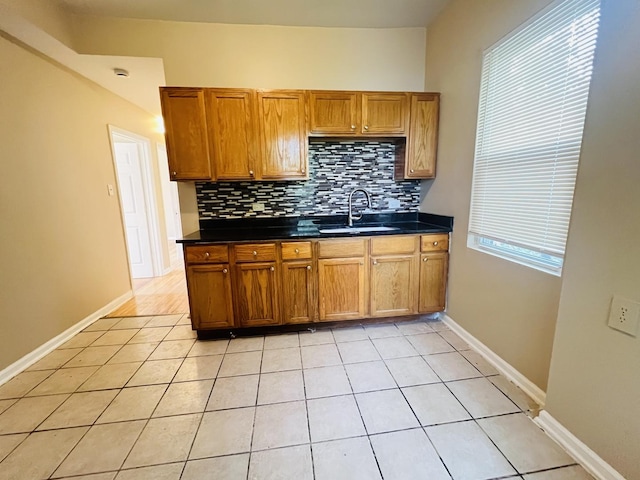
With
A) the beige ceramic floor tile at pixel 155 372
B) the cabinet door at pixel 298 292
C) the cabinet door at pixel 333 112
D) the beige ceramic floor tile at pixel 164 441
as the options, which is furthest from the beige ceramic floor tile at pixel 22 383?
the cabinet door at pixel 333 112

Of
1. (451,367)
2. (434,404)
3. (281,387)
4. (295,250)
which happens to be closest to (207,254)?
(295,250)

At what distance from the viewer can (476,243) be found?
86.0 inches

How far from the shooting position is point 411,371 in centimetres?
192

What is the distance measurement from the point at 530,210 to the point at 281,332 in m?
2.07

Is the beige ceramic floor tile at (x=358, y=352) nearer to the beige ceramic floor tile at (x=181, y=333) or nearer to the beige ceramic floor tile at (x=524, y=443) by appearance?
the beige ceramic floor tile at (x=524, y=443)

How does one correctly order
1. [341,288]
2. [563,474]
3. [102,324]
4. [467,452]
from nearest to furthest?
[563,474] → [467,452] → [341,288] → [102,324]

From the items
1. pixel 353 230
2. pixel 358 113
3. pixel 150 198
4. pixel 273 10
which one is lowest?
pixel 353 230

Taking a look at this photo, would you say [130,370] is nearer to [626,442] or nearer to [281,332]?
[281,332]

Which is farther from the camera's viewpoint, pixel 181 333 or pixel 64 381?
pixel 181 333

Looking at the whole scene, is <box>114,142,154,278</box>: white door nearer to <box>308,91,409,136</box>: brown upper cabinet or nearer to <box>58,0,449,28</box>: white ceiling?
<box>58,0,449,28</box>: white ceiling

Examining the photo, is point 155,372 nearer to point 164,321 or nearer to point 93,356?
point 93,356

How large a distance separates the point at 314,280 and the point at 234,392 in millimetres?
1018

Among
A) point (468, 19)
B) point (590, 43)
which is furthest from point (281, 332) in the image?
point (468, 19)

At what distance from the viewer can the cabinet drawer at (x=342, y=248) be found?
2.37 metres
